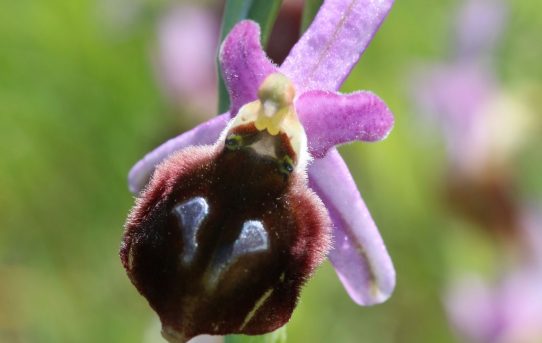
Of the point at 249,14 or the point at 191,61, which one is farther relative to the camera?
the point at 191,61

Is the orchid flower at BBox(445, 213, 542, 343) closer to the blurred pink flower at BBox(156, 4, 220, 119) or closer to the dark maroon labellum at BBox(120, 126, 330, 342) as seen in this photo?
the blurred pink flower at BBox(156, 4, 220, 119)

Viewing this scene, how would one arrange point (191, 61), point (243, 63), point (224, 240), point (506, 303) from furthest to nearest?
point (191, 61)
point (506, 303)
point (243, 63)
point (224, 240)

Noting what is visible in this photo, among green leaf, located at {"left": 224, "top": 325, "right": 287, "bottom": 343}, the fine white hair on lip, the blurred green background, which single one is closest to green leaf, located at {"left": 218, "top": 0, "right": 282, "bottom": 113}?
the fine white hair on lip

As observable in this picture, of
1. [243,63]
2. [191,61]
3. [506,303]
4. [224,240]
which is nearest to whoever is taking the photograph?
[224,240]

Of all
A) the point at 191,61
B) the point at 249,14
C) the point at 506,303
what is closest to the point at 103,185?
the point at 191,61

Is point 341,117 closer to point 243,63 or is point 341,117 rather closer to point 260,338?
point 243,63

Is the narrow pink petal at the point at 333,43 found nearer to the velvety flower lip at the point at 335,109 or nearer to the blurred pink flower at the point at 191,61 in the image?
the velvety flower lip at the point at 335,109

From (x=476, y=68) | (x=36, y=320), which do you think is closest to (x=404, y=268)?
(x=476, y=68)

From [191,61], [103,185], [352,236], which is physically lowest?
[103,185]

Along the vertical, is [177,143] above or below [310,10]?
below

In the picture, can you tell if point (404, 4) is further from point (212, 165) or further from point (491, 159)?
point (212, 165)
